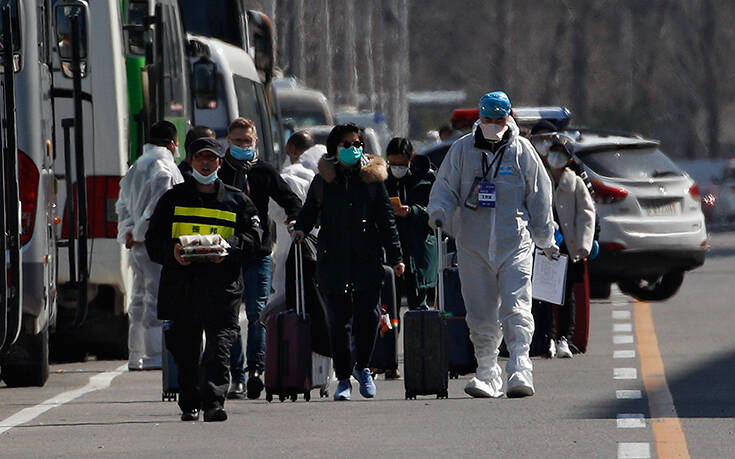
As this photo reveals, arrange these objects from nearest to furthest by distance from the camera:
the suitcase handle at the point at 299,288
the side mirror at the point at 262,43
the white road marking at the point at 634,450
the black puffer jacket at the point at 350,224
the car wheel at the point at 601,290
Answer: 1. the white road marking at the point at 634,450
2. the black puffer jacket at the point at 350,224
3. the suitcase handle at the point at 299,288
4. the car wheel at the point at 601,290
5. the side mirror at the point at 262,43

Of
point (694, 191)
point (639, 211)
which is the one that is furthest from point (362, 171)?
point (694, 191)

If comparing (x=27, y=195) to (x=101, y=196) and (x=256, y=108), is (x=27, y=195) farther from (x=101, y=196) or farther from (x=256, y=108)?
(x=256, y=108)

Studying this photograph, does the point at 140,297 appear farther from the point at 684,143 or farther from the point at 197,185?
the point at 684,143

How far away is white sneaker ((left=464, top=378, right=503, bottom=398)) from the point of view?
1317 cm

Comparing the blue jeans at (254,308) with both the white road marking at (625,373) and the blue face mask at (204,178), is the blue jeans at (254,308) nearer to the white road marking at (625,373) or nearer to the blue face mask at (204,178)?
the blue face mask at (204,178)

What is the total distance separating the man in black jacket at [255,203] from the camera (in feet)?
45.0

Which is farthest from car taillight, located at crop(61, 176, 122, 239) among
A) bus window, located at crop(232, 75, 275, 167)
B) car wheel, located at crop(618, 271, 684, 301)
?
bus window, located at crop(232, 75, 275, 167)

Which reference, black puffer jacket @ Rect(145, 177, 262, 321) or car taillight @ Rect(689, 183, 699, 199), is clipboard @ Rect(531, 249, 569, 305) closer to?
black puffer jacket @ Rect(145, 177, 262, 321)

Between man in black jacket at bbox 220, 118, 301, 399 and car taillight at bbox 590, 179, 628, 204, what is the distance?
7.75 metres

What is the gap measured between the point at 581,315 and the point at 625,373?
63.6 inches

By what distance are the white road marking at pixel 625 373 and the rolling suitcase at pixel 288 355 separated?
2367mm

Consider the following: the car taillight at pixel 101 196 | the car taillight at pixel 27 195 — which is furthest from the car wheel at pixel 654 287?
the car taillight at pixel 27 195

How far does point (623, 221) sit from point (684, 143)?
75.6m

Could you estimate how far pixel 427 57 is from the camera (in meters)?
111
